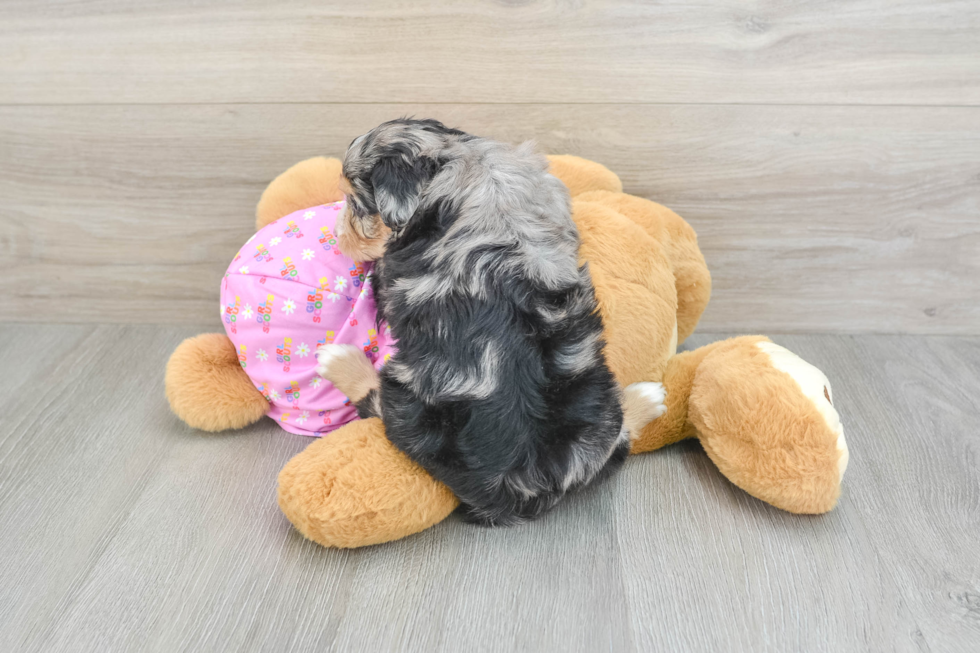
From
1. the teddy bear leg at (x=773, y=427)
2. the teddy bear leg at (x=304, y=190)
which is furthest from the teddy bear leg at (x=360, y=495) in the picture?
the teddy bear leg at (x=304, y=190)

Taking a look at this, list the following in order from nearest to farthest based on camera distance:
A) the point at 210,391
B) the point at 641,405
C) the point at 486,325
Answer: the point at 486,325 → the point at 641,405 → the point at 210,391

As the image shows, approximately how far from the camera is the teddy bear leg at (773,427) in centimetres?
130

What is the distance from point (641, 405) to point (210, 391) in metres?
0.99

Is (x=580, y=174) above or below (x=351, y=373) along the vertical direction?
above

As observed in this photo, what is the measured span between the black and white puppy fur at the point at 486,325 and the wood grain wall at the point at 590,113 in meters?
0.52

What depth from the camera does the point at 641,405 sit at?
1434 millimetres

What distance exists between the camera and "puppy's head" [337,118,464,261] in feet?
4.06

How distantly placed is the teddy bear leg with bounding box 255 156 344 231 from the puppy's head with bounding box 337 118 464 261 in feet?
1.11

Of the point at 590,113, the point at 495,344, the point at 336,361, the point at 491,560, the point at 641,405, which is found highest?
the point at 590,113

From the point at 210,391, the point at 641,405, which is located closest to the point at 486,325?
the point at 641,405

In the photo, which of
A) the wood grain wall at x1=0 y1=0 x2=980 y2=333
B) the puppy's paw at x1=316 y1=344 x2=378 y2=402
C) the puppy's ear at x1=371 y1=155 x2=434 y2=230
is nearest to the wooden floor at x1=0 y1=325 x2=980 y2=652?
the puppy's paw at x1=316 y1=344 x2=378 y2=402

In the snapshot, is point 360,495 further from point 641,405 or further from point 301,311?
point 641,405

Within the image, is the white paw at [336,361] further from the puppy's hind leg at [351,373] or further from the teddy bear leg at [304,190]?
the teddy bear leg at [304,190]

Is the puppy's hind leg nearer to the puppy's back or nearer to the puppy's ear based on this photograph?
the puppy's back
